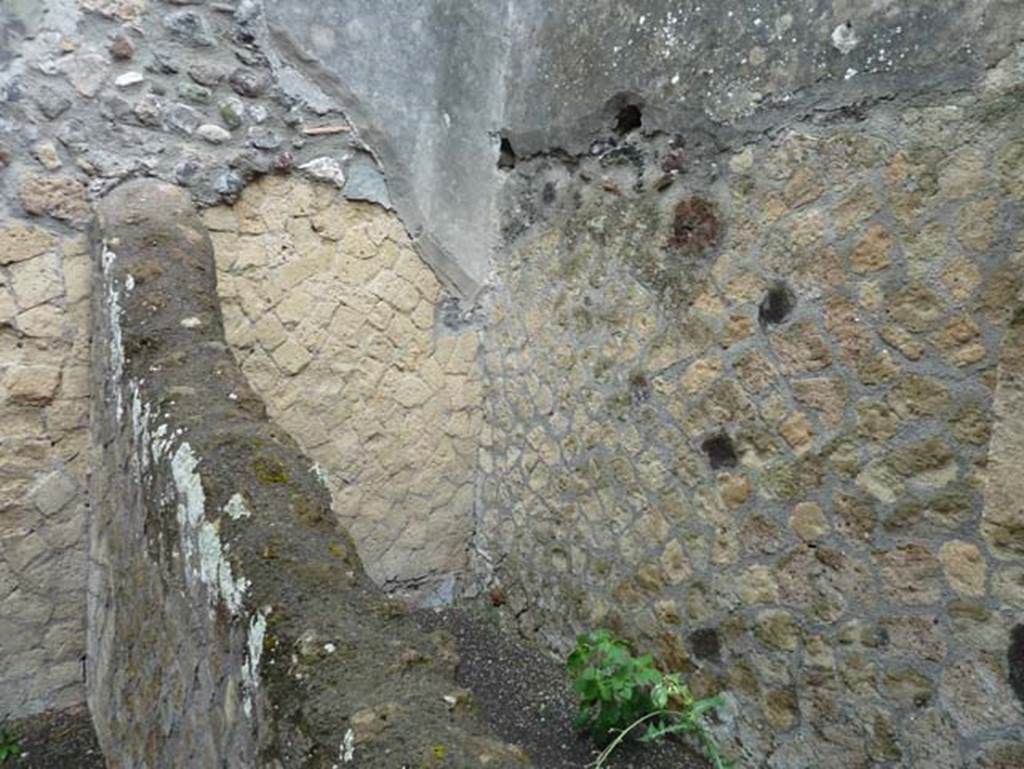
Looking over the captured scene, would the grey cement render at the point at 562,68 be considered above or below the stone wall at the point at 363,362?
above

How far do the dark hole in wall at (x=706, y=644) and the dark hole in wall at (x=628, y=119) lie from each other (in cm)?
173

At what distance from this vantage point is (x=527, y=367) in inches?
136

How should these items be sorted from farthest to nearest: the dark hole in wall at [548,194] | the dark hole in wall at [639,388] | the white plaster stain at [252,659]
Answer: the dark hole in wall at [548,194] < the dark hole in wall at [639,388] < the white plaster stain at [252,659]

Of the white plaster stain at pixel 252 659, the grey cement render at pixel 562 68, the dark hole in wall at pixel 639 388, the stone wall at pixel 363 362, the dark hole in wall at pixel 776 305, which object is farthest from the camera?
the stone wall at pixel 363 362

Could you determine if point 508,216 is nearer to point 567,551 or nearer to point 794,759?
point 567,551

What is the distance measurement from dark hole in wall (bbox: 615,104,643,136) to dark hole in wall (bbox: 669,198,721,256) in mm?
390

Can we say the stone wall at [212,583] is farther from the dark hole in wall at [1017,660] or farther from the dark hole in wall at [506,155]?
the dark hole in wall at [506,155]

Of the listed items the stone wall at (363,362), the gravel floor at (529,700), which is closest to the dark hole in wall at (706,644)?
the gravel floor at (529,700)

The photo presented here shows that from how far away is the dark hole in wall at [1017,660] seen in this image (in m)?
1.80

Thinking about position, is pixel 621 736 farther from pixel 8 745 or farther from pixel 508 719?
pixel 8 745

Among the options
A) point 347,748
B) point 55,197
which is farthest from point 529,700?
point 55,197

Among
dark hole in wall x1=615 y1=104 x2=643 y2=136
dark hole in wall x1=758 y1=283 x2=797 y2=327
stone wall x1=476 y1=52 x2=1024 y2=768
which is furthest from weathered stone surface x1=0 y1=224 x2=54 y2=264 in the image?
dark hole in wall x1=758 y1=283 x2=797 y2=327

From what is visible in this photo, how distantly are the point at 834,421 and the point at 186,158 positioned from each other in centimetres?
231

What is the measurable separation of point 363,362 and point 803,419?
71.2 inches
